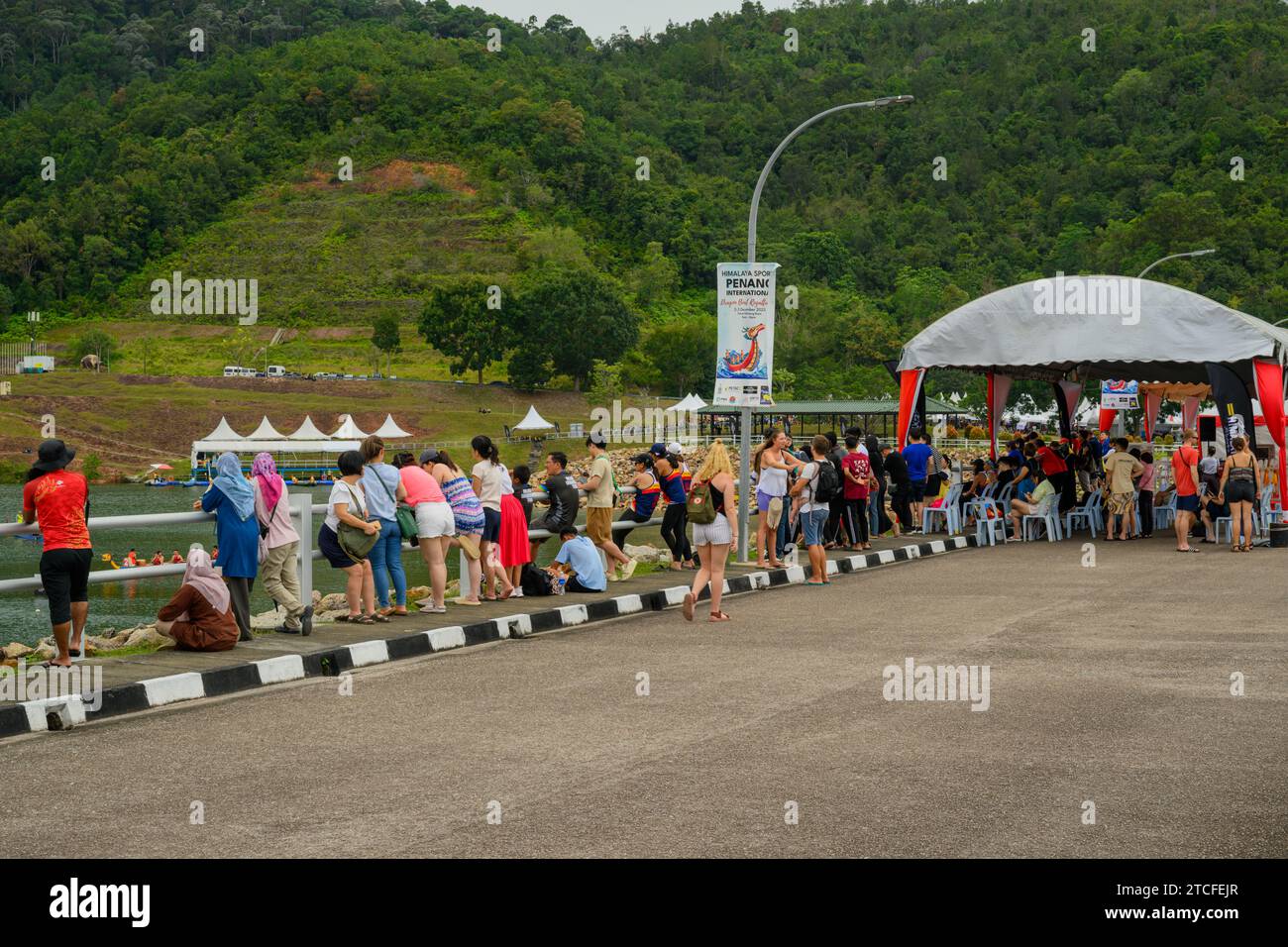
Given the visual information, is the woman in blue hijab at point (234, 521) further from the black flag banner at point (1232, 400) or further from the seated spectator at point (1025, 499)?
the black flag banner at point (1232, 400)

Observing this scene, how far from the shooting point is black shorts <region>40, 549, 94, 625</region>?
11117mm

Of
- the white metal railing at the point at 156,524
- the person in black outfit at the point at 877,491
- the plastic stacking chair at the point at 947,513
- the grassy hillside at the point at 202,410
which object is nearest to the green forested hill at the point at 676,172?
the grassy hillside at the point at 202,410

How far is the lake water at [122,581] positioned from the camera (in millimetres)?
31812

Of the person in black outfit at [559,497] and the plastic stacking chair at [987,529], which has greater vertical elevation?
the person in black outfit at [559,497]

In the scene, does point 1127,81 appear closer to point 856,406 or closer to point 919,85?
point 919,85

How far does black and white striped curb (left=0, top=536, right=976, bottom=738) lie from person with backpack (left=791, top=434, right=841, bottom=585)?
0.92m

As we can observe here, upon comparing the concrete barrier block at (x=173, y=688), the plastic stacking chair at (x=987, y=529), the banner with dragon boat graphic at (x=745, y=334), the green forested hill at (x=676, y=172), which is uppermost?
the green forested hill at (x=676, y=172)

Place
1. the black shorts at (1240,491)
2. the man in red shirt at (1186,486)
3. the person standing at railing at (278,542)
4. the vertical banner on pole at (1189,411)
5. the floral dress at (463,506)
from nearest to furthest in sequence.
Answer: the person standing at railing at (278,542), the floral dress at (463,506), the black shorts at (1240,491), the man in red shirt at (1186,486), the vertical banner on pole at (1189,411)

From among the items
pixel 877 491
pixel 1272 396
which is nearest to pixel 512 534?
pixel 877 491

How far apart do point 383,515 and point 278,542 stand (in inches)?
62.3

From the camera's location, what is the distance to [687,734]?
919 centimetres

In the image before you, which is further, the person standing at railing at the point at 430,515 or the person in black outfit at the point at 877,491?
the person in black outfit at the point at 877,491

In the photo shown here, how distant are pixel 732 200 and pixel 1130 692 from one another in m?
163

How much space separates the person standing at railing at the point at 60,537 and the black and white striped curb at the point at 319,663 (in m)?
0.93
